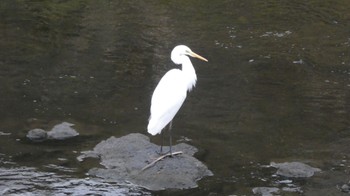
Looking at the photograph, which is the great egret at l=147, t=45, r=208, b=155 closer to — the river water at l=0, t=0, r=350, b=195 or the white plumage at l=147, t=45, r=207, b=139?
the white plumage at l=147, t=45, r=207, b=139

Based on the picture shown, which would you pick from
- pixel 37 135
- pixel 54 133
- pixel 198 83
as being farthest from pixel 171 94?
pixel 198 83

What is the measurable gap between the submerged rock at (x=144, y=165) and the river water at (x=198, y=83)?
7.0 inches

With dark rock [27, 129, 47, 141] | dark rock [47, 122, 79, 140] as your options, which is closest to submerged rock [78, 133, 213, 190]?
dark rock [47, 122, 79, 140]

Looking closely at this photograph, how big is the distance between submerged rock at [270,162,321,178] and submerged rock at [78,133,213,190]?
99 centimetres

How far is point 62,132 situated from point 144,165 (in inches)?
73.0

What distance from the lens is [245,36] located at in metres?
16.3

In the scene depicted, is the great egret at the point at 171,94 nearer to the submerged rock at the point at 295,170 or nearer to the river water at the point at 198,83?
the river water at the point at 198,83

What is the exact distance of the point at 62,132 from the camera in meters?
9.98

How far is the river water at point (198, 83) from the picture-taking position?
9.33 meters

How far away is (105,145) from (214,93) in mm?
3511

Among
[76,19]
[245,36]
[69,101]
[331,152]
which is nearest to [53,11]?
[76,19]

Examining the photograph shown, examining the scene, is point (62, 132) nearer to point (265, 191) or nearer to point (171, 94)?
point (171, 94)

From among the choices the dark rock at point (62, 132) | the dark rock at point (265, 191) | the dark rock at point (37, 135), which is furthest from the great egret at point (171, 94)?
the dark rock at point (37, 135)

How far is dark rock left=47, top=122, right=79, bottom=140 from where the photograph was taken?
32.5 ft
